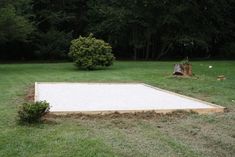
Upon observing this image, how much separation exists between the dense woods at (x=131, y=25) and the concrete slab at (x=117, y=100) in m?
14.4

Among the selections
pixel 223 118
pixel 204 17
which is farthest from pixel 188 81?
pixel 204 17

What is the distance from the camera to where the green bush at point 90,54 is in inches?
708

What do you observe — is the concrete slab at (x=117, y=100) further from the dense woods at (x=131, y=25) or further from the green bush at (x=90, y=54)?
the dense woods at (x=131, y=25)

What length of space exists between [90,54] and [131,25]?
8677 mm

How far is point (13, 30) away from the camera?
59.7 feet

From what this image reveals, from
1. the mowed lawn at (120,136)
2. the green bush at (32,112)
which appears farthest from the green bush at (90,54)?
the green bush at (32,112)

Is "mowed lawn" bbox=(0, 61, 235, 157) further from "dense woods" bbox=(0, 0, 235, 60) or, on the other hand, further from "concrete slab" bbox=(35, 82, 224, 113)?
"dense woods" bbox=(0, 0, 235, 60)

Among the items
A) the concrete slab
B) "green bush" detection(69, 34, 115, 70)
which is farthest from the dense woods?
the concrete slab

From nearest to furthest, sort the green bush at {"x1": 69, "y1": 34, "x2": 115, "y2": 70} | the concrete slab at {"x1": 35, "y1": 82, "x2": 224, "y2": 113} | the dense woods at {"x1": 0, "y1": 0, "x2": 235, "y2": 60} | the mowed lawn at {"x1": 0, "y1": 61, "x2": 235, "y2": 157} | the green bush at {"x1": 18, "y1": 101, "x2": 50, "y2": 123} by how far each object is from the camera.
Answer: the mowed lawn at {"x1": 0, "y1": 61, "x2": 235, "y2": 157} → the green bush at {"x1": 18, "y1": 101, "x2": 50, "y2": 123} → the concrete slab at {"x1": 35, "y1": 82, "x2": 224, "y2": 113} → the green bush at {"x1": 69, "y1": 34, "x2": 115, "y2": 70} → the dense woods at {"x1": 0, "y1": 0, "x2": 235, "y2": 60}

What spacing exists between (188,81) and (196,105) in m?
4.83

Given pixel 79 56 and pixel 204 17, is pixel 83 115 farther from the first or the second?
pixel 204 17

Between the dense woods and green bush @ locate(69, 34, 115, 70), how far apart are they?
20.8 feet

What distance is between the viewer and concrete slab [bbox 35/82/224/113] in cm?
726

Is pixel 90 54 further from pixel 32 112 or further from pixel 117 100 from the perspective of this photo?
pixel 32 112
